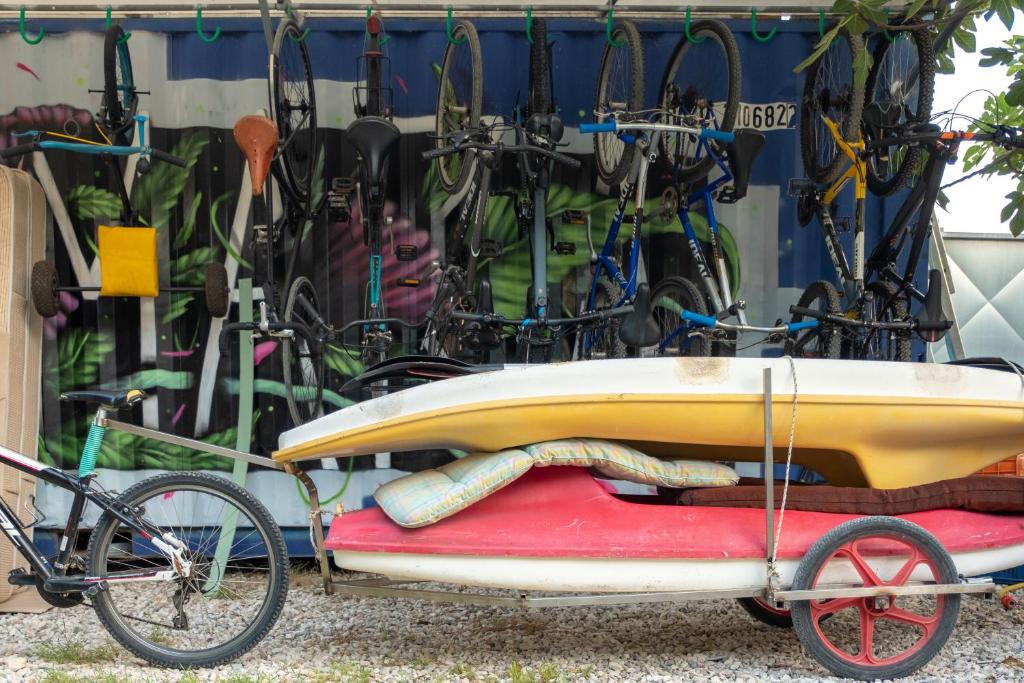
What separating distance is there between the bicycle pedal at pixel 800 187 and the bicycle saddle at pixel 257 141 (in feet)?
7.89

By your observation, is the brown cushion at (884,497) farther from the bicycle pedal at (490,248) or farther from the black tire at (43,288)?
the black tire at (43,288)

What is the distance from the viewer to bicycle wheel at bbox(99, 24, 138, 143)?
4168 mm

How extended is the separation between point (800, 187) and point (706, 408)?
1.85m

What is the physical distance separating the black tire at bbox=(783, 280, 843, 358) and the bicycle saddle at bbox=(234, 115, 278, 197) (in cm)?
243

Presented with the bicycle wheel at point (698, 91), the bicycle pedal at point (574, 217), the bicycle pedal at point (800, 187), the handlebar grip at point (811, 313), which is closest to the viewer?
the handlebar grip at point (811, 313)

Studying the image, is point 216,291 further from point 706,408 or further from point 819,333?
point 819,333

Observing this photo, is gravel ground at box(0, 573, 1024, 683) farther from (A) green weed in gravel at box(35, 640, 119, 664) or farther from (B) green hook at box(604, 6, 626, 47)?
(B) green hook at box(604, 6, 626, 47)

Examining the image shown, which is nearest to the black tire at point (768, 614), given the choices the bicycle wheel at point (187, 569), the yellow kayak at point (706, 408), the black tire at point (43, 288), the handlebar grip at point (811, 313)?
the yellow kayak at point (706, 408)

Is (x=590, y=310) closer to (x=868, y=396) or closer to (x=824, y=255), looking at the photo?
(x=824, y=255)

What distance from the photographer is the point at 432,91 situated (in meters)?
4.75

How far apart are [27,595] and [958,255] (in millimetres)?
6651

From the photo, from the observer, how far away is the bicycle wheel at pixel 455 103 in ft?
14.5

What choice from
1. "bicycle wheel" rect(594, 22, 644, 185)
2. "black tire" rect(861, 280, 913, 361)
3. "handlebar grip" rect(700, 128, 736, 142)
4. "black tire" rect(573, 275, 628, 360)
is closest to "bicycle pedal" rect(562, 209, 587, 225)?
"bicycle wheel" rect(594, 22, 644, 185)

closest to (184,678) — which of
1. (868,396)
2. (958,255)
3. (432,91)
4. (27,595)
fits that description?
(27,595)
